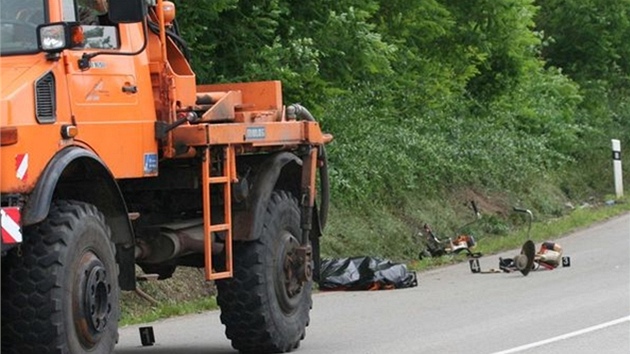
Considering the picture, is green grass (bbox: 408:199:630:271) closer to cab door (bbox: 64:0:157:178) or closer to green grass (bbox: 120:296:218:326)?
green grass (bbox: 120:296:218:326)

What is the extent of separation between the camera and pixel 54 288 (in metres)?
8.48

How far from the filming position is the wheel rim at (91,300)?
8688 mm

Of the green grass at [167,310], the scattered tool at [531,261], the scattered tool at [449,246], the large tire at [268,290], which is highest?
the large tire at [268,290]

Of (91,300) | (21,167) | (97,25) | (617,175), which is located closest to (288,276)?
(97,25)

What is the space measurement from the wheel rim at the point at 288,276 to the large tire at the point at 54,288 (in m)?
2.81

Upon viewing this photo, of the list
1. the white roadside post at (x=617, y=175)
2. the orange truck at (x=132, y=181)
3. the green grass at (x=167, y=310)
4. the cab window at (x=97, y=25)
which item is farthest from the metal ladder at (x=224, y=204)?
the white roadside post at (x=617, y=175)

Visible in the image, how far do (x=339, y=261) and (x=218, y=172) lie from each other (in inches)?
269

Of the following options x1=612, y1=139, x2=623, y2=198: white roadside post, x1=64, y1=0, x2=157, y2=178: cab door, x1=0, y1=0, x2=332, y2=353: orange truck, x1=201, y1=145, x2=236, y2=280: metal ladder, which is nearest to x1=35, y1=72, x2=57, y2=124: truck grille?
x1=0, y1=0, x2=332, y2=353: orange truck

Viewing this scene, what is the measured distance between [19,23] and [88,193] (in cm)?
115

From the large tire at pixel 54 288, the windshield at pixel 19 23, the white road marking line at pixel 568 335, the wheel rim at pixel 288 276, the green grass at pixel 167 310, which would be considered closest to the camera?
the large tire at pixel 54 288

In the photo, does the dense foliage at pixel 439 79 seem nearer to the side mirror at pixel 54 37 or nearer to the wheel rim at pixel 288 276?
the wheel rim at pixel 288 276

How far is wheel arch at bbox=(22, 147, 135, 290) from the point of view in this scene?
27.2ft

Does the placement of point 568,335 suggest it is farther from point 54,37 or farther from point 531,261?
point 531,261

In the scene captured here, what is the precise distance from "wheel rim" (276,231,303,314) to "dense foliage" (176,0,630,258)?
15.4 feet
